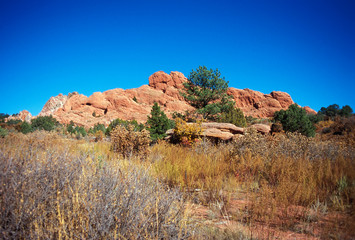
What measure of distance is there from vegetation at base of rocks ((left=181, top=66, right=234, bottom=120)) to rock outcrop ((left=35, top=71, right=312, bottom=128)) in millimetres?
14563

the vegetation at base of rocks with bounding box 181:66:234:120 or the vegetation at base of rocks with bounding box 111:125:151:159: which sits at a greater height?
the vegetation at base of rocks with bounding box 181:66:234:120

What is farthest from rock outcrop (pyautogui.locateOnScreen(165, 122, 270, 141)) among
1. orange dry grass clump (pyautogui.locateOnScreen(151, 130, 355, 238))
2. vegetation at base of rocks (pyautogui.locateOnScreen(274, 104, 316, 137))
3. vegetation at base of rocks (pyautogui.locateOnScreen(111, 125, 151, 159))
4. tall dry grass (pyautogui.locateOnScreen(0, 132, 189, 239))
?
tall dry grass (pyautogui.locateOnScreen(0, 132, 189, 239))

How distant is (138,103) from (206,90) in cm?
5345

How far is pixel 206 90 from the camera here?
18.7m

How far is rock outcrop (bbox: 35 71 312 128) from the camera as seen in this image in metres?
54.5

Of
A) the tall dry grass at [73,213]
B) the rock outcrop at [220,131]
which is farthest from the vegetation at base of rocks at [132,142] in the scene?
the tall dry grass at [73,213]

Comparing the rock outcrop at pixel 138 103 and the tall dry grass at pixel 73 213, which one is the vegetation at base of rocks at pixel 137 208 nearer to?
the tall dry grass at pixel 73 213

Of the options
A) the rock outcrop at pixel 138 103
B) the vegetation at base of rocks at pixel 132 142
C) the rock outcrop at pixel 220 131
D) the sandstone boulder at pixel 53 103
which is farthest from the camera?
the sandstone boulder at pixel 53 103

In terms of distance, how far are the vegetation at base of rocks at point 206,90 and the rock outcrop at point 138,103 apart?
14563 mm

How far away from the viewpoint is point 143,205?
75.6 inches

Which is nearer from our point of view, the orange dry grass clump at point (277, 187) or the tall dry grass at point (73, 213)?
the tall dry grass at point (73, 213)

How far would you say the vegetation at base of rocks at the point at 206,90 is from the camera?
61.9ft

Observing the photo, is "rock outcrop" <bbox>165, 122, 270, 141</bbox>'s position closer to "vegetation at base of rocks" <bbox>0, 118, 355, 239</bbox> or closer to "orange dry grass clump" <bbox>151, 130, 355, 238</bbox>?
"orange dry grass clump" <bbox>151, 130, 355, 238</bbox>

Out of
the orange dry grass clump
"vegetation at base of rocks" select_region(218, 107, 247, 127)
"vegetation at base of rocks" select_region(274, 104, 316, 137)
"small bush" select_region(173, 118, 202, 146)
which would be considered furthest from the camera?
Result: "vegetation at base of rocks" select_region(218, 107, 247, 127)
